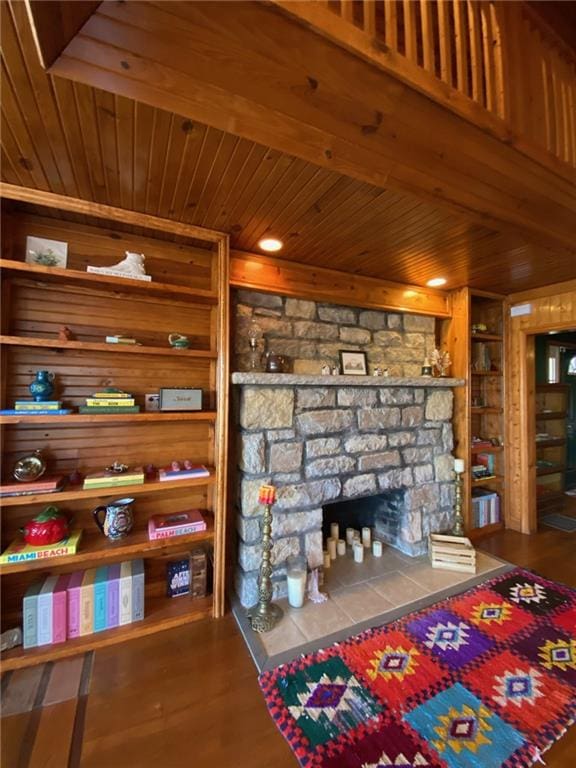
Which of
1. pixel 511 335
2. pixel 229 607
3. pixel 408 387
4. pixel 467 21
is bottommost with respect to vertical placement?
pixel 229 607

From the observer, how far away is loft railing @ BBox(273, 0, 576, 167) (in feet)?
3.06

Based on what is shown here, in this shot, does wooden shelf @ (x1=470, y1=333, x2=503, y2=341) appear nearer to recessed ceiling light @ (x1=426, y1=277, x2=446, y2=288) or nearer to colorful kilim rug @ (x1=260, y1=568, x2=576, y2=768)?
recessed ceiling light @ (x1=426, y1=277, x2=446, y2=288)

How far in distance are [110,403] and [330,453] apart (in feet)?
4.87

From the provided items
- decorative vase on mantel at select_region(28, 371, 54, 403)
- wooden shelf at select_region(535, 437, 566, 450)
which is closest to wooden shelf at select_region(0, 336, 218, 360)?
decorative vase on mantel at select_region(28, 371, 54, 403)

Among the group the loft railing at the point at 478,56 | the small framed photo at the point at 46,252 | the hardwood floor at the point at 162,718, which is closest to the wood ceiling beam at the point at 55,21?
the loft railing at the point at 478,56

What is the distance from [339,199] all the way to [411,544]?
262 centimetres

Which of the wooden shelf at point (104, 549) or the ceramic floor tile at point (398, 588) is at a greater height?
the wooden shelf at point (104, 549)

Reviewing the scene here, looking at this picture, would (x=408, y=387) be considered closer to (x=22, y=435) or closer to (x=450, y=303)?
(x=450, y=303)

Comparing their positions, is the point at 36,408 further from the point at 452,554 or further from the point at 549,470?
the point at 549,470

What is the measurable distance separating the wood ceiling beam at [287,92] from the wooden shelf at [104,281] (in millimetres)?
912

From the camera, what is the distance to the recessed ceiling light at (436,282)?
9.15 feet

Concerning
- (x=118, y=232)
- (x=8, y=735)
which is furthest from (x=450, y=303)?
(x=8, y=735)

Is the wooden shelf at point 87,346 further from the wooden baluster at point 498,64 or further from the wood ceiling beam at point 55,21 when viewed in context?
the wooden baluster at point 498,64

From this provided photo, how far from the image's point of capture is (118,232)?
1.93 meters
